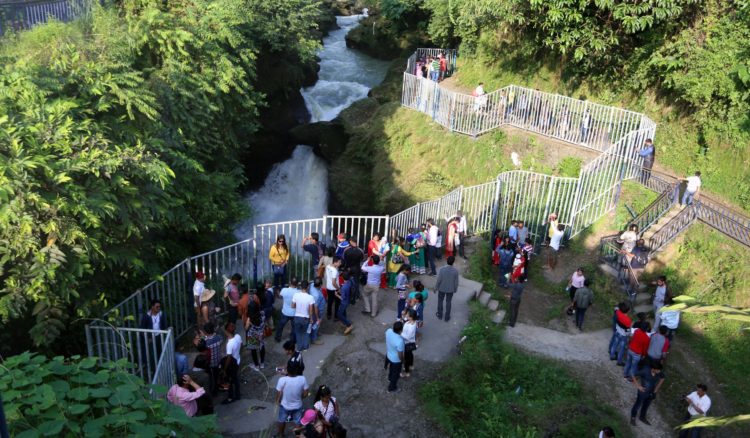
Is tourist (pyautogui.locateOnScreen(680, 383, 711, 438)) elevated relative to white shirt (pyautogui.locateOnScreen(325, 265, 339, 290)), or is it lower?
lower

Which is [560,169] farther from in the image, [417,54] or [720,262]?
[417,54]

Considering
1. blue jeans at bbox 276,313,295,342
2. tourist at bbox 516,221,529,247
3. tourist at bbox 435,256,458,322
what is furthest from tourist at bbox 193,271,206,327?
tourist at bbox 516,221,529,247

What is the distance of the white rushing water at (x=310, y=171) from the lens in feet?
79.2

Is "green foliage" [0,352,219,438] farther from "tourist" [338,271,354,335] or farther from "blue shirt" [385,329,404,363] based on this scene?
"tourist" [338,271,354,335]

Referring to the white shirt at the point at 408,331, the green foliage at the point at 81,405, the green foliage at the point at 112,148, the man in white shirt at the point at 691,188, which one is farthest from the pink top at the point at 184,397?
the man in white shirt at the point at 691,188

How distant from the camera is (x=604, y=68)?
20625 mm

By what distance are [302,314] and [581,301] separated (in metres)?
5.82

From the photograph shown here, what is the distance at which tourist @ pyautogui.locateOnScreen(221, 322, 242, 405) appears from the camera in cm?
949

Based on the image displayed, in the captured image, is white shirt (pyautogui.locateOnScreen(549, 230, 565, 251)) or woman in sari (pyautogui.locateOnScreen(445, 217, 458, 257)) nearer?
woman in sari (pyautogui.locateOnScreen(445, 217, 458, 257))

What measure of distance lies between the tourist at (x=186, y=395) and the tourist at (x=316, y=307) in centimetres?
287

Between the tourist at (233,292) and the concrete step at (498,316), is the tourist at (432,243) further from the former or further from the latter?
the tourist at (233,292)

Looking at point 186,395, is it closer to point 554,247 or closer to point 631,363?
point 631,363

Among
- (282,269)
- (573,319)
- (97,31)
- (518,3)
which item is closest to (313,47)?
(518,3)

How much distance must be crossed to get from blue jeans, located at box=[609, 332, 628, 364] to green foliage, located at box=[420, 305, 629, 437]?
122 centimetres
